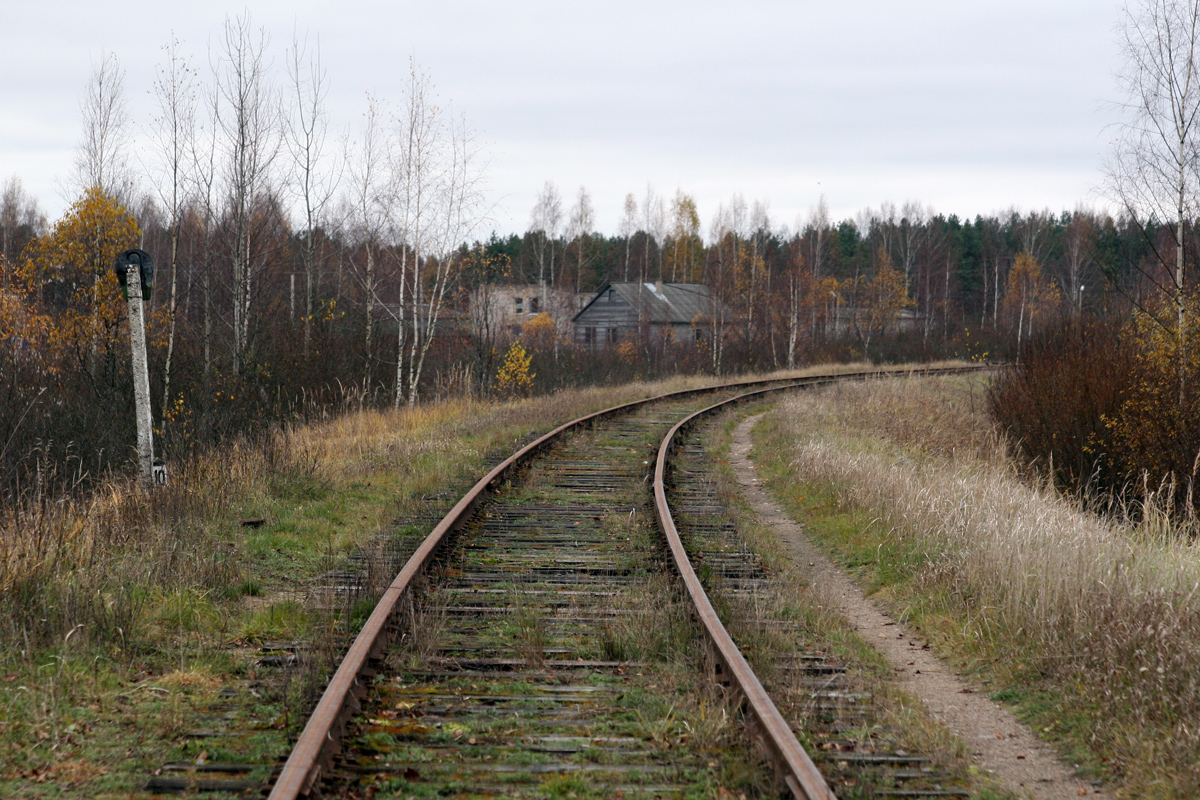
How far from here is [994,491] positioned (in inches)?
372

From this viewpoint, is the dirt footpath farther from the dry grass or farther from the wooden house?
the wooden house

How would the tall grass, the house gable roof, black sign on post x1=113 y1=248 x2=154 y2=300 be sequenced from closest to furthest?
the tall grass
black sign on post x1=113 y1=248 x2=154 y2=300
the house gable roof

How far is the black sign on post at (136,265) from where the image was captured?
29.0ft

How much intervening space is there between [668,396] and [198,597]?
63.2 feet

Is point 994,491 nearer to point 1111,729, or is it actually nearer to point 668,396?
point 1111,729

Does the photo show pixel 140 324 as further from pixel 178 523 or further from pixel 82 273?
pixel 82 273

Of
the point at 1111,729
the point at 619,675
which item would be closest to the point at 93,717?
the point at 619,675

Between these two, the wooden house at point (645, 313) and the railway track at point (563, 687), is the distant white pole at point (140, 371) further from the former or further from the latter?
the wooden house at point (645, 313)

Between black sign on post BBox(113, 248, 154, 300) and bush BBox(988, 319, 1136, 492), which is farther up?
black sign on post BBox(113, 248, 154, 300)

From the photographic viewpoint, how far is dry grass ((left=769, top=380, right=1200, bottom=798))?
13.9ft

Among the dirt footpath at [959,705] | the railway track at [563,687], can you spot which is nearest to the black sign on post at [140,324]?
the railway track at [563,687]

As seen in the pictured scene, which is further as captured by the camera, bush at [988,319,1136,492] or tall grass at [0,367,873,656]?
bush at [988,319,1136,492]

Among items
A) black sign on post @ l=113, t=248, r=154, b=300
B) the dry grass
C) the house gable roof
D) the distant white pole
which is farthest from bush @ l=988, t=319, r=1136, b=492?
the house gable roof

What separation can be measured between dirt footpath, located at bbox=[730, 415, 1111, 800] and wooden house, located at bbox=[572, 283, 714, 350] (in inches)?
1912
